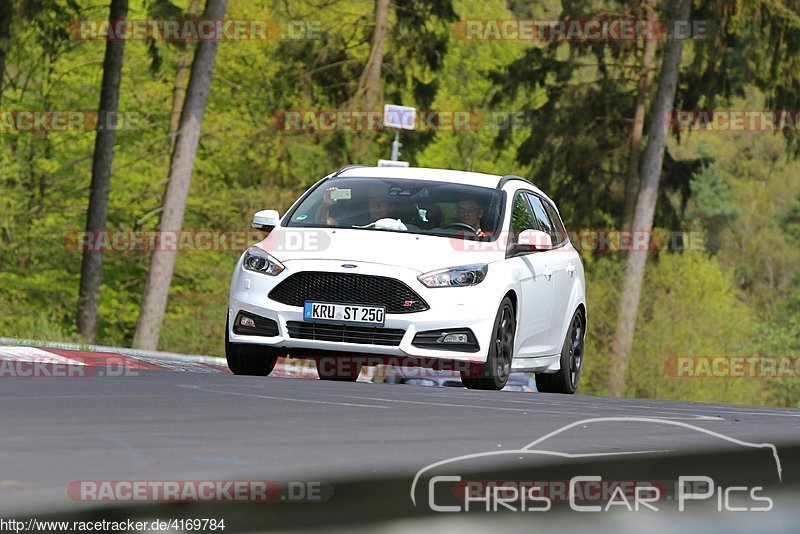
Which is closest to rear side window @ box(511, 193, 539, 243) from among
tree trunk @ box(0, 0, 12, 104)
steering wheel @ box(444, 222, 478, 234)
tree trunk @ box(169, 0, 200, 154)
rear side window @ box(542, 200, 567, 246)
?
steering wheel @ box(444, 222, 478, 234)

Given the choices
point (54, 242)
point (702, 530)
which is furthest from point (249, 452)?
point (54, 242)

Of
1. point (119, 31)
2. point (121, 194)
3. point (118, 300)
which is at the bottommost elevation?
point (118, 300)

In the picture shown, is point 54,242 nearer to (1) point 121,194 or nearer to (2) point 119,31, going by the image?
(1) point 121,194

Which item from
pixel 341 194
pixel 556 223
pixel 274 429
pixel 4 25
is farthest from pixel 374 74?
pixel 274 429

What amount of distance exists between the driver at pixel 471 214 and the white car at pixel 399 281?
0.01 metres

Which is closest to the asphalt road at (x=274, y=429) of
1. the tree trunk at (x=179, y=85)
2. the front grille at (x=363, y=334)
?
the front grille at (x=363, y=334)

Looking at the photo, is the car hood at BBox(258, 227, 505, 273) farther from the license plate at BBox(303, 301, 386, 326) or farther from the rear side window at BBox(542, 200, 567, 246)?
the rear side window at BBox(542, 200, 567, 246)

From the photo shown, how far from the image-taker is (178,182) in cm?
3130

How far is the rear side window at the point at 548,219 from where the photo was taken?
15.3m

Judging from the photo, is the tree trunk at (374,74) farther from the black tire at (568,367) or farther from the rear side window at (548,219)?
the black tire at (568,367)

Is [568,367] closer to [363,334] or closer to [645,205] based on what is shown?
[363,334]

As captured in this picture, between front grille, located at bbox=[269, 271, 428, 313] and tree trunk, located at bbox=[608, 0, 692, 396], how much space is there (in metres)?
25.9

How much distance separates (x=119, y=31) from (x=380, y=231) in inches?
848

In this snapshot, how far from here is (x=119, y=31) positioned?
1321 inches
